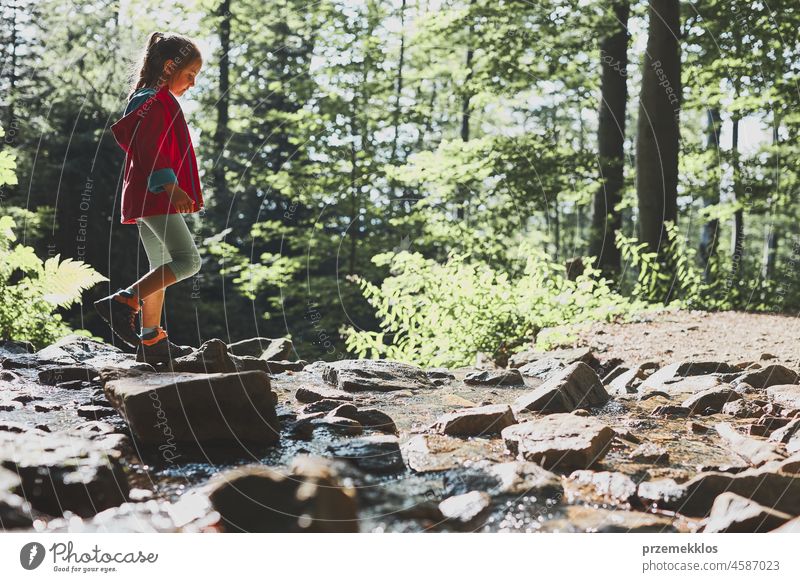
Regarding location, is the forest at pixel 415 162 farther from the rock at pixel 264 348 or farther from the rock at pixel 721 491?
the rock at pixel 721 491

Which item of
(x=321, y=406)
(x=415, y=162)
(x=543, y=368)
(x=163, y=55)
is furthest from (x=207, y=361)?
(x=415, y=162)

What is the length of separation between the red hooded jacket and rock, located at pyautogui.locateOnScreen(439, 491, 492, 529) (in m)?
2.01

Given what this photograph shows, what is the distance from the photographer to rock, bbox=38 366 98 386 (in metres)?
3.79

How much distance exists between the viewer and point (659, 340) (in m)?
6.18

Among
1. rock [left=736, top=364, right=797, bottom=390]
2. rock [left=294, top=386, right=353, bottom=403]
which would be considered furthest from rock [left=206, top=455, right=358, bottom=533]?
rock [left=736, top=364, right=797, bottom=390]

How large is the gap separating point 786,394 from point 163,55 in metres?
3.87

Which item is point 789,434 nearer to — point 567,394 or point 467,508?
point 567,394

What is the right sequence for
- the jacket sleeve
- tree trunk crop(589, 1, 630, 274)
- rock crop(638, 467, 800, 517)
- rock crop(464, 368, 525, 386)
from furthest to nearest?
1. tree trunk crop(589, 1, 630, 274)
2. rock crop(464, 368, 525, 386)
3. the jacket sleeve
4. rock crop(638, 467, 800, 517)

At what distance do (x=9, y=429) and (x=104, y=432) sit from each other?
377 mm

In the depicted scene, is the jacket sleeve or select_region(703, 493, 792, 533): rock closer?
select_region(703, 493, 792, 533): rock

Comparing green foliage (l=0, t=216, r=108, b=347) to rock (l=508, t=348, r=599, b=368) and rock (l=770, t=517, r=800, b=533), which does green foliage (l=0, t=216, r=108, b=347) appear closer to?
rock (l=508, t=348, r=599, b=368)

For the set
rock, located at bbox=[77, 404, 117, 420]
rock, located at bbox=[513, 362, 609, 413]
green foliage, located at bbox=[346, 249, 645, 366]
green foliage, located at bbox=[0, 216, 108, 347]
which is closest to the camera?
rock, located at bbox=[77, 404, 117, 420]

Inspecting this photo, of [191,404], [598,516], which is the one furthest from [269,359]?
[598,516]

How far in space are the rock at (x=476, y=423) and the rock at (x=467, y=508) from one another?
2.42 ft
